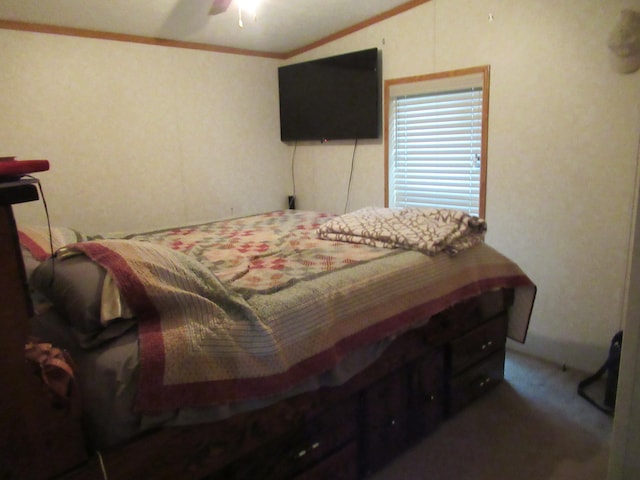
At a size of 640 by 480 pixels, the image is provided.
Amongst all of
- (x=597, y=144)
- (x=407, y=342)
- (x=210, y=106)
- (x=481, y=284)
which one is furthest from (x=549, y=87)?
(x=210, y=106)

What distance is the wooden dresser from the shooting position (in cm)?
89

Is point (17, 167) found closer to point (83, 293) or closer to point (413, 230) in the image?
point (83, 293)

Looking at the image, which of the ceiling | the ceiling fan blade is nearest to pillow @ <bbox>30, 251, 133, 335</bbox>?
the ceiling fan blade

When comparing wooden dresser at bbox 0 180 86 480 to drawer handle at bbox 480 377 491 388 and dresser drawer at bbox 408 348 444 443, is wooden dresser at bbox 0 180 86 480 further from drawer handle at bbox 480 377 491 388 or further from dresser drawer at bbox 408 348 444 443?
drawer handle at bbox 480 377 491 388

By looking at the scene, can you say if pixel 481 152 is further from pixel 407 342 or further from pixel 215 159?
pixel 215 159

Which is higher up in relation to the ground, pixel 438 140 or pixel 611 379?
pixel 438 140

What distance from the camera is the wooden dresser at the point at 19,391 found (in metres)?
0.89

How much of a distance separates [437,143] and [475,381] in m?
1.77

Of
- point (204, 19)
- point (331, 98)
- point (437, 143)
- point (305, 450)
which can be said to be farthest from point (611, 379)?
point (204, 19)

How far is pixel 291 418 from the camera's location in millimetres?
1506

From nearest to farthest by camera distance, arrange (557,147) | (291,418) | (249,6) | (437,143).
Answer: (291,418), (557,147), (249,6), (437,143)

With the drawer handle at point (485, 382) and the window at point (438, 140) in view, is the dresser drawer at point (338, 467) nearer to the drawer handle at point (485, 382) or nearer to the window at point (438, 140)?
the drawer handle at point (485, 382)

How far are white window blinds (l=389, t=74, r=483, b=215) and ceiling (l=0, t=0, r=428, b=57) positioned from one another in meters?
0.69

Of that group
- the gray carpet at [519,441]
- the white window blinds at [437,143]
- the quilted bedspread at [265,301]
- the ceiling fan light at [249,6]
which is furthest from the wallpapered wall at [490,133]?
the ceiling fan light at [249,6]
